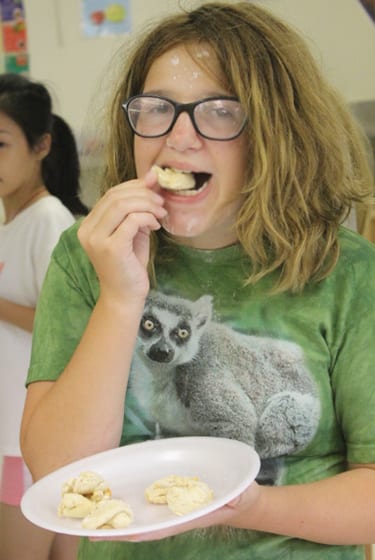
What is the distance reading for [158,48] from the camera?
3.08ft

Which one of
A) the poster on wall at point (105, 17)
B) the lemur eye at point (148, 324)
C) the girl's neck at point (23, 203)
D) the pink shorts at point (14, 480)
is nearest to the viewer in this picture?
the lemur eye at point (148, 324)

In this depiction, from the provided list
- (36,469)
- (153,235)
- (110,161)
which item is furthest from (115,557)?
(110,161)

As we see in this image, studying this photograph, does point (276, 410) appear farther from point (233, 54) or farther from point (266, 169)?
point (233, 54)

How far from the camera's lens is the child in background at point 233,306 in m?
0.87

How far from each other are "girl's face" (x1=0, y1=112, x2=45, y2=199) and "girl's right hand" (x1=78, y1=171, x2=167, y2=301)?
36.7 inches

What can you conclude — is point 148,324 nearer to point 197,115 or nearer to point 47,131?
point 197,115

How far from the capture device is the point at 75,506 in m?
0.73

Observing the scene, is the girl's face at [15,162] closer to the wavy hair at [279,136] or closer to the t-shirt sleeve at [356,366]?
the wavy hair at [279,136]

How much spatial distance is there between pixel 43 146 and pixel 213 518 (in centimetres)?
128

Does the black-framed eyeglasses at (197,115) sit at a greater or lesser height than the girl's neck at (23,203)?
greater

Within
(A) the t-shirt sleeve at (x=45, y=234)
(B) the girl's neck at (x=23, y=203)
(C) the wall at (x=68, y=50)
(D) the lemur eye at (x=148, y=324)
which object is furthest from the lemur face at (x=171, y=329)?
(C) the wall at (x=68, y=50)

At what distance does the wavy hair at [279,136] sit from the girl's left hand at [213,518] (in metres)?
0.27

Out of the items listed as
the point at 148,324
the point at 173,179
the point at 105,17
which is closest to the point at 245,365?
the point at 148,324

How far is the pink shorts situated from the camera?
5.25 feet
